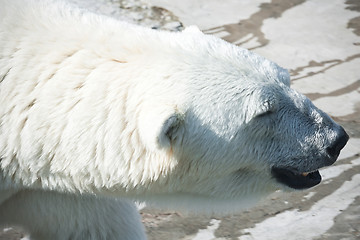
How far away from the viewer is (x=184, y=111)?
191 centimetres

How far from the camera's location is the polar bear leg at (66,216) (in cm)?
217

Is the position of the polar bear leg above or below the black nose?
below

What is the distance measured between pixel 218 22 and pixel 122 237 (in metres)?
2.68

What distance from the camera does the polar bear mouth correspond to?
2.14 m

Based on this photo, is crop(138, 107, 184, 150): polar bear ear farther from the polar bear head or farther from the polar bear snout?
the polar bear snout

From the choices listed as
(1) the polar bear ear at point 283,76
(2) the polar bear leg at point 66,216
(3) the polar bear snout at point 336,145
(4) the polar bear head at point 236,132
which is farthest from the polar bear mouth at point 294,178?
(2) the polar bear leg at point 66,216

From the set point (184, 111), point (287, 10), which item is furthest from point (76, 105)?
point (287, 10)

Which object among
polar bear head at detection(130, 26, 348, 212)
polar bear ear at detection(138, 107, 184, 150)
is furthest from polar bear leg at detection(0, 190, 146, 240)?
polar bear ear at detection(138, 107, 184, 150)

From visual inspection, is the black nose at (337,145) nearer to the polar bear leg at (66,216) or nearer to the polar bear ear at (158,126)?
the polar bear ear at (158,126)

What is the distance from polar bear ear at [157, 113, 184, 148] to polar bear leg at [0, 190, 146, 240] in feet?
1.46

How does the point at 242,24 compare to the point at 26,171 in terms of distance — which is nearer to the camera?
the point at 26,171

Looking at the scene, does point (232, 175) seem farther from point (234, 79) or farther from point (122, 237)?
point (122, 237)

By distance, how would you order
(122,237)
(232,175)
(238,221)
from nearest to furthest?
(232,175)
(122,237)
(238,221)

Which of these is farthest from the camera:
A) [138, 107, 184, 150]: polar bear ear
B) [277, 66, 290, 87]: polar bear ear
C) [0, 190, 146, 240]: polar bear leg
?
[0, 190, 146, 240]: polar bear leg
